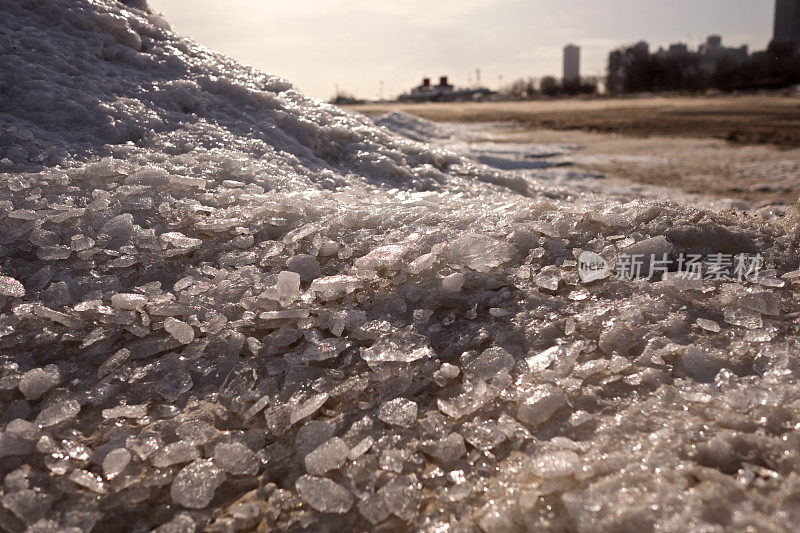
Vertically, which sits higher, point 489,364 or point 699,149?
point 699,149

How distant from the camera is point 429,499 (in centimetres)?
95

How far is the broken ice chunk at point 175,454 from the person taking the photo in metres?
1.03

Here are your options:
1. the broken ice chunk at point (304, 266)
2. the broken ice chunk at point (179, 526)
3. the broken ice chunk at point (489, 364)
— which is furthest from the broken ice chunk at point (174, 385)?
the broken ice chunk at point (489, 364)

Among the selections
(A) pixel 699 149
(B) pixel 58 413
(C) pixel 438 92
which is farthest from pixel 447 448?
(C) pixel 438 92

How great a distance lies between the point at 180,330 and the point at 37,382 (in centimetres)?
34

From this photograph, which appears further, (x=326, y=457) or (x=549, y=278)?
(x=549, y=278)

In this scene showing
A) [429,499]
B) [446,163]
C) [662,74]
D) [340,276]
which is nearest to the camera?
[429,499]

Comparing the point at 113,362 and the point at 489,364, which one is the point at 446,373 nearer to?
the point at 489,364

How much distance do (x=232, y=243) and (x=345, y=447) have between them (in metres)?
0.98

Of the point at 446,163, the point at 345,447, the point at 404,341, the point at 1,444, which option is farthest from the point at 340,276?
the point at 446,163

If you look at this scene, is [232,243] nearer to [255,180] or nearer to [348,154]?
[255,180]

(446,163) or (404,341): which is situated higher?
(446,163)

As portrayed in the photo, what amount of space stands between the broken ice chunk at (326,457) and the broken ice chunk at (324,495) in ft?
0.10

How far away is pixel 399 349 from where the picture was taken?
1288 mm
